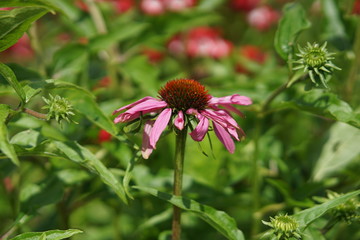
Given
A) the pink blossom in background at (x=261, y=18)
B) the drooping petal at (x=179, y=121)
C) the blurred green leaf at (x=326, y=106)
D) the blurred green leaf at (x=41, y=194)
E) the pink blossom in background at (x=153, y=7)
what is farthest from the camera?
the pink blossom in background at (x=261, y=18)

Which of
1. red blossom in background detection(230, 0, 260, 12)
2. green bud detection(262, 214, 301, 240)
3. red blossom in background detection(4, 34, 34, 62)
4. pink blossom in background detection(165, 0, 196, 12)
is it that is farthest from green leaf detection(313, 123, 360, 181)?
red blossom in background detection(4, 34, 34, 62)

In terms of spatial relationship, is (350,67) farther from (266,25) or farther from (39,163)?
(266,25)

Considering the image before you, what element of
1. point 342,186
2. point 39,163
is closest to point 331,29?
point 342,186

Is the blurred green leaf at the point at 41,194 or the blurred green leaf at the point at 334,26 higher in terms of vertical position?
the blurred green leaf at the point at 334,26

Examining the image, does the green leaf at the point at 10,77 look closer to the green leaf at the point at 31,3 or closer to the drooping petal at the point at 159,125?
the green leaf at the point at 31,3

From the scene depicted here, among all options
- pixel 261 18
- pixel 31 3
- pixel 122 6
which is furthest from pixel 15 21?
pixel 261 18

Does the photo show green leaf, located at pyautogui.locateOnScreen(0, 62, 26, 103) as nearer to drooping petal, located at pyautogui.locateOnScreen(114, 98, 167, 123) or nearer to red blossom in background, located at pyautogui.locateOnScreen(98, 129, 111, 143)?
drooping petal, located at pyautogui.locateOnScreen(114, 98, 167, 123)

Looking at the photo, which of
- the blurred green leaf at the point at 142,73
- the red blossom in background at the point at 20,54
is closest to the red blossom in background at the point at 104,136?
the blurred green leaf at the point at 142,73
